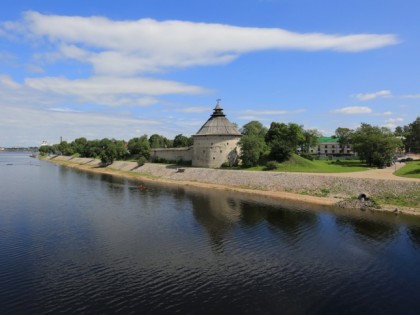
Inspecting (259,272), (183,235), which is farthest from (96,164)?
(259,272)

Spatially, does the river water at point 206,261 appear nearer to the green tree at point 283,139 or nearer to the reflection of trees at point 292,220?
the reflection of trees at point 292,220

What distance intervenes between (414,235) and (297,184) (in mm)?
21952

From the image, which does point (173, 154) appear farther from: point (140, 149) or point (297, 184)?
point (297, 184)

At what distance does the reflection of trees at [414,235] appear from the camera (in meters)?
27.7

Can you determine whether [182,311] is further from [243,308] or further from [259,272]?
[259,272]

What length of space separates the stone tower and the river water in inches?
1201

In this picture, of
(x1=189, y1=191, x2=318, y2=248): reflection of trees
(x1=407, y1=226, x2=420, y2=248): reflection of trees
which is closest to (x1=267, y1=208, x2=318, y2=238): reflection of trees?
(x1=189, y1=191, x2=318, y2=248): reflection of trees

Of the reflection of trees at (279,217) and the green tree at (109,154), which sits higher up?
the green tree at (109,154)

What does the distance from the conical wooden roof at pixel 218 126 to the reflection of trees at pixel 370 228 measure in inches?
1589

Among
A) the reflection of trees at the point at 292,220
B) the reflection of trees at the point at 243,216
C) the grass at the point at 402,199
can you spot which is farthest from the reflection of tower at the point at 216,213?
the grass at the point at 402,199

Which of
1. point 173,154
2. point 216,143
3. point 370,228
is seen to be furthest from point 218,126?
point 370,228

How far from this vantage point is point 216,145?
235 ft

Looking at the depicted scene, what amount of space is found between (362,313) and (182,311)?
28.3 feet

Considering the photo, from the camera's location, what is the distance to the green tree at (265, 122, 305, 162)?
64750 millimetres
